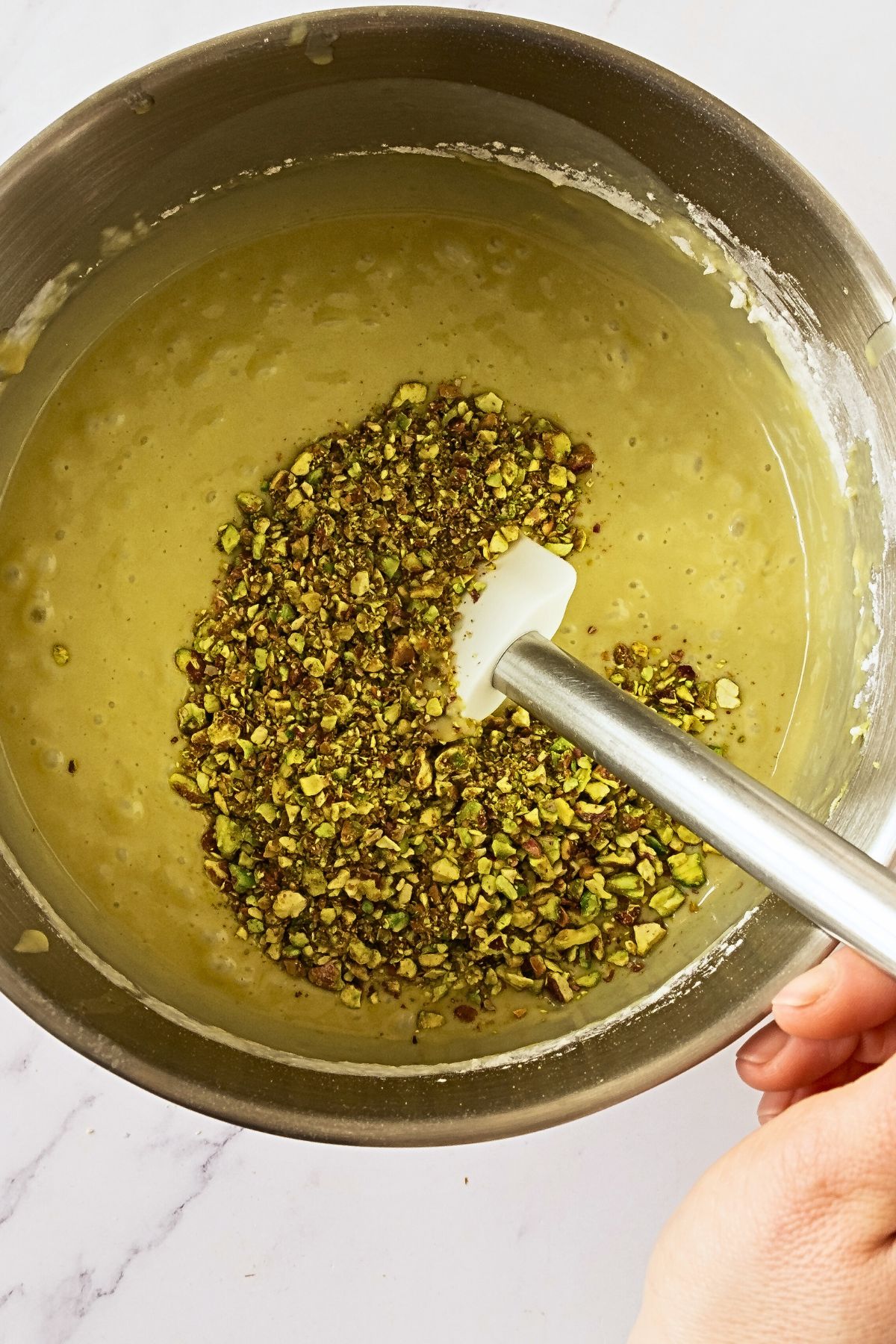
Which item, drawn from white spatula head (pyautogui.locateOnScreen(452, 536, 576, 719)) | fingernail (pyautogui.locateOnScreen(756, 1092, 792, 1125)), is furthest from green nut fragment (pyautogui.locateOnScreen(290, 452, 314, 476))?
fingernail (pyautogui.locateOnScreen(756, 1092, 792, 1125))

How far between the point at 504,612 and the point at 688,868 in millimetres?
330

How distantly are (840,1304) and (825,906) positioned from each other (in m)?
0.26

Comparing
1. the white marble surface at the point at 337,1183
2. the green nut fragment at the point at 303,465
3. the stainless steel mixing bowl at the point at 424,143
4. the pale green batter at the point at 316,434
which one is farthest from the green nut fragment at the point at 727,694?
the green nut fragment at the point at 303,465

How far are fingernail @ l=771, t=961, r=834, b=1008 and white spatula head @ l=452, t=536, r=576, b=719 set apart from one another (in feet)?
1.27

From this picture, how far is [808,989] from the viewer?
0.85 meters

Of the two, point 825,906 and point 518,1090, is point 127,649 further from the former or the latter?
point 825,906

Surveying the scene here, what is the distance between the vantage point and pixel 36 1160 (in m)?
1.07

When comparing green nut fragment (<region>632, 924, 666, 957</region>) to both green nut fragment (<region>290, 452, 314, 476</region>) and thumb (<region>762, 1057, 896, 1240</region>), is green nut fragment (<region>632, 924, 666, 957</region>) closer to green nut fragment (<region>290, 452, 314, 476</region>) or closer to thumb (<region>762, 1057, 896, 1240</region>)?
thumb (<region>762, 1057, 896, 1240</region>)

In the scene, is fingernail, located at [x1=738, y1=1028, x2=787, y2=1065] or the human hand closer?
the human hand

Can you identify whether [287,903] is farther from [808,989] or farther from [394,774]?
[808,989]

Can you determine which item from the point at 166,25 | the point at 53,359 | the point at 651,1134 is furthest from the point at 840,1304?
the point at 166,25

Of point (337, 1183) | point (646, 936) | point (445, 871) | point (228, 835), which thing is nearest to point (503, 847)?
point (445, 871)

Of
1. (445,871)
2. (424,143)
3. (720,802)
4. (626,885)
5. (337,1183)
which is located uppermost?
(424,143)

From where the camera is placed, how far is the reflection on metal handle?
0.70 m
